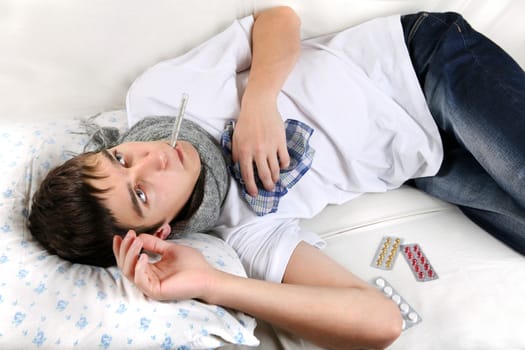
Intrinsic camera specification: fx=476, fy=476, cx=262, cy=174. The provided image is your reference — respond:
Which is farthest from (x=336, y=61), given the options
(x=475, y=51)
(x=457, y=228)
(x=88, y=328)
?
(x=88, y=328)

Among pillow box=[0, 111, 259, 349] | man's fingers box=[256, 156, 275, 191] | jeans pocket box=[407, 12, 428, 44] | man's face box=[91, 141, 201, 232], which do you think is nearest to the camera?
pillow box=[0, 111, 259, 349]

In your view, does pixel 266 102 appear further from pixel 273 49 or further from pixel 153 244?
pixel 153 244

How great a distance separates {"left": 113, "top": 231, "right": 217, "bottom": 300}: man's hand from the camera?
0.79 m

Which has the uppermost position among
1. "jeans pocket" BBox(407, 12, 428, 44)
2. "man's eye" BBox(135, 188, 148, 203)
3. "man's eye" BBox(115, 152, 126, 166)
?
"jeans pocket" BBox(407, 12, 428, 44)

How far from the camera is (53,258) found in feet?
2.89

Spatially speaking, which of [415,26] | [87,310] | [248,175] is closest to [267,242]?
[248,175]

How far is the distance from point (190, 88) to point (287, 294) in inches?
19.9

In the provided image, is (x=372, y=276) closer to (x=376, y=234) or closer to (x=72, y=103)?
(x=376, y=234)

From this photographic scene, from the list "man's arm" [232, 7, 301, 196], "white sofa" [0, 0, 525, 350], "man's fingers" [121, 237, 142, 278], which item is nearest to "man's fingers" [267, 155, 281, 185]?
"man's arm" [232, 7, 301, 196]

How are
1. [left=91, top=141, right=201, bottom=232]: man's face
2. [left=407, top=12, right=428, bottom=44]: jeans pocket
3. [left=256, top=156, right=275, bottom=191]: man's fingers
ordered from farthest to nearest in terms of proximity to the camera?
[left=407, top=12, right=428, bottom=44]: jeans pocket < [left=256, top=156, right=275, bottom=191]: man's fingers < [left=91, top=141, right=201, bottom=232]: man's face

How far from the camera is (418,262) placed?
3.51 ft

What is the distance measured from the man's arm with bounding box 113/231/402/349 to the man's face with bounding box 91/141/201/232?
69mm

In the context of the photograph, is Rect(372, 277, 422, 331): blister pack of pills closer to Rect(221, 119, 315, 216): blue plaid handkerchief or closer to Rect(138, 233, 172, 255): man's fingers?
Rect(221, 119, 315, 216): blue plaid handkerchief

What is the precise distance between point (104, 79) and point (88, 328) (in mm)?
653
